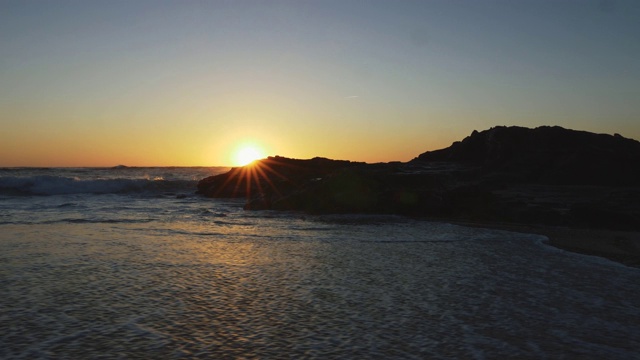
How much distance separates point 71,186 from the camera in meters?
45.0

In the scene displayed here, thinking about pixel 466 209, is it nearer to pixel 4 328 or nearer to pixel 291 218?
pixel 291 218

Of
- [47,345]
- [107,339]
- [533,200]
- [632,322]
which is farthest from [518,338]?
[533,200]

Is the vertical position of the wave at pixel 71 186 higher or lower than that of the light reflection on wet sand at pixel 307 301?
higher

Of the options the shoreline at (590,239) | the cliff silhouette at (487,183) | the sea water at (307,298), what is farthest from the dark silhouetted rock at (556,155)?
the sea water at (307,298)

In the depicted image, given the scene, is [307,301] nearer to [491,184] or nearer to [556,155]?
[491,184]

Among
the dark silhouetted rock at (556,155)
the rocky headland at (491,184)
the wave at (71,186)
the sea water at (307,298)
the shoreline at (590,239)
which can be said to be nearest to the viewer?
the sea water at (307,298)

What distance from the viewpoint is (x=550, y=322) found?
641cm

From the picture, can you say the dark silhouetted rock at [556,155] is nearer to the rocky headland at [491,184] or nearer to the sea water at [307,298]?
the rocky headland at [491,184]

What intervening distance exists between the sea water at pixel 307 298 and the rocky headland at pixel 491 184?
4861mm

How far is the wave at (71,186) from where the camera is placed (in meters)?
42.5

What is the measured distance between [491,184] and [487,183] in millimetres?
358

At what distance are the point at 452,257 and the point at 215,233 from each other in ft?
24.2

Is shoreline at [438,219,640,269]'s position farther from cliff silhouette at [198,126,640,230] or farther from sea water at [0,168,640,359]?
cliff silhouette at [198,126,640,230]

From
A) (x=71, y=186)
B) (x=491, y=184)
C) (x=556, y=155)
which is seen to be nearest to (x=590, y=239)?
(x=491, y=184)
